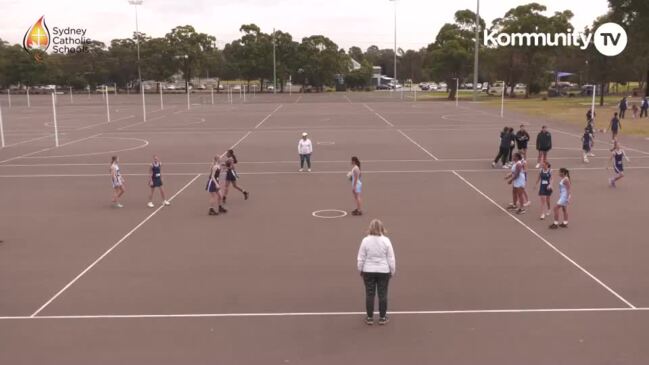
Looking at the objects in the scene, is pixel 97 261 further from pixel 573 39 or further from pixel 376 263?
pixel 573 39

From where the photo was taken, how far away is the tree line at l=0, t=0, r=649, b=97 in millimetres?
86125

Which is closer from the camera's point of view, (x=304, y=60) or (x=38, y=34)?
(x=38, y=34)

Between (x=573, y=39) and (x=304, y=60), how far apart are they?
5069 cm

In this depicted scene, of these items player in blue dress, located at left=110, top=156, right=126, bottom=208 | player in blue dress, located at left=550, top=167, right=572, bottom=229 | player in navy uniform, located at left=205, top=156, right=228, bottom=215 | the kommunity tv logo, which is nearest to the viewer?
player in blue dress, located at left=550, top=167, right=572, bottom=229

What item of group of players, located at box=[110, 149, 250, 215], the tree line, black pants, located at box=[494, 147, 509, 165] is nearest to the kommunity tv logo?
the tree line

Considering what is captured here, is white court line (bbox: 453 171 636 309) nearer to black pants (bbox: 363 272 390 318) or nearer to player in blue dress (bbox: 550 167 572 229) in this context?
player in blue dress (bbox: 550 167 572 229)

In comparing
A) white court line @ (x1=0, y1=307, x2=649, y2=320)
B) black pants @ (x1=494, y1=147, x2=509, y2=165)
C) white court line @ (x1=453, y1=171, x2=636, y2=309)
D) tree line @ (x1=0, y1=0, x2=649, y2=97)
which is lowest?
white court line @ (x1=0, y1=307, x2=649, y2=320)

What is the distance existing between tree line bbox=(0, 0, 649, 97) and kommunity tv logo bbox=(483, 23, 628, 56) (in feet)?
3.05

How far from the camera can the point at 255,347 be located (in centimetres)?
868

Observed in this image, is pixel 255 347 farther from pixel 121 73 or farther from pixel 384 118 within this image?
pixel 121 73

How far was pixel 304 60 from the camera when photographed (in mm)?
116875

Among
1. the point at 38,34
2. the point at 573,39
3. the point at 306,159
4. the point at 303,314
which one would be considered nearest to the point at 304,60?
the point at 573,39

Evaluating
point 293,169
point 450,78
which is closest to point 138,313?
point 293,169

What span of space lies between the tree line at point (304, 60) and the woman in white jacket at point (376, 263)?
238 ft
